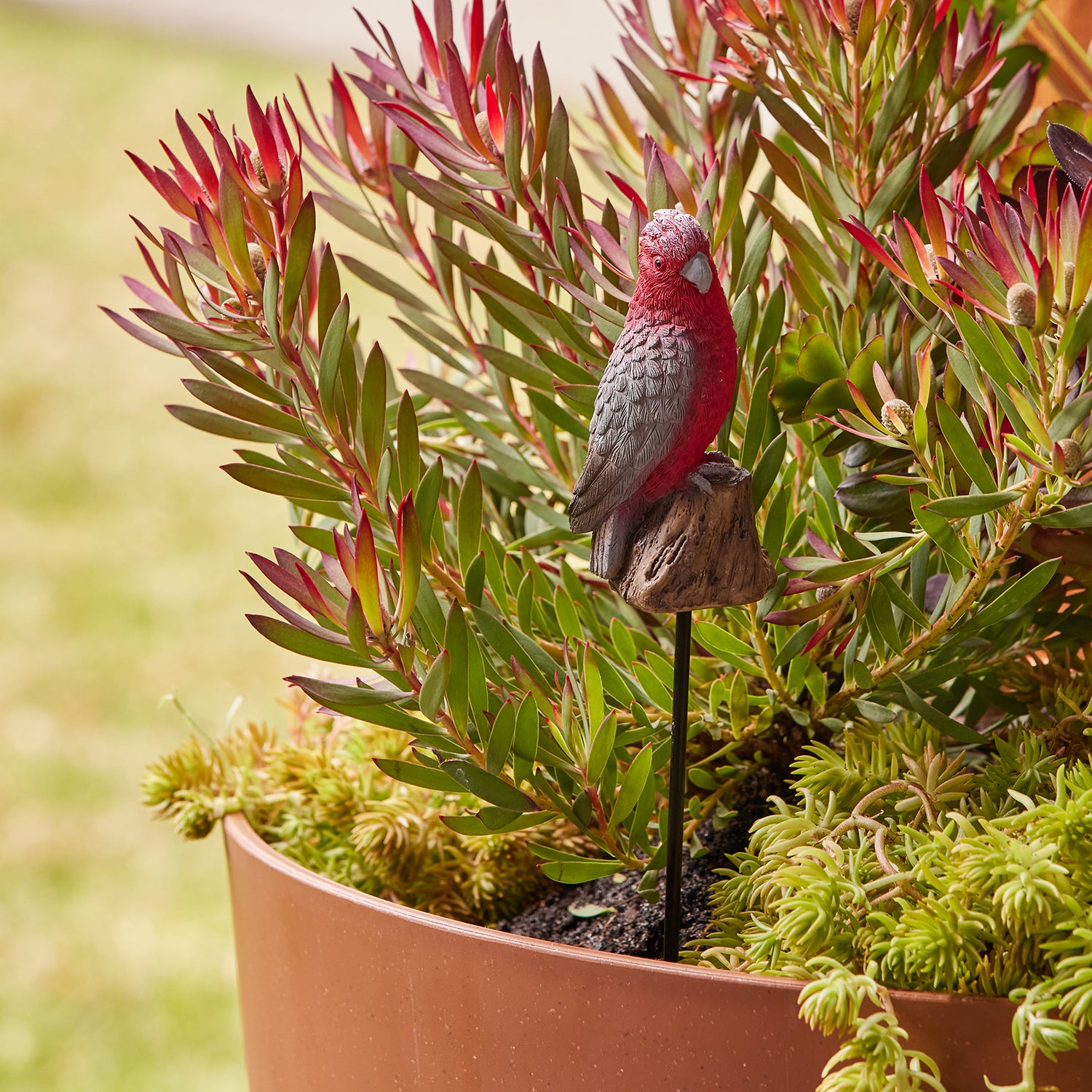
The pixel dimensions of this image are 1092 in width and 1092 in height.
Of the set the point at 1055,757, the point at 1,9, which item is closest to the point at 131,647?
the point at 1055,757

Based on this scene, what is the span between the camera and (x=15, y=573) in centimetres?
203

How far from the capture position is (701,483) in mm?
409

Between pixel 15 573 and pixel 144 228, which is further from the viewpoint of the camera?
pixel 15 573

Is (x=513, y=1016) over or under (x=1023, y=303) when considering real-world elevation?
under

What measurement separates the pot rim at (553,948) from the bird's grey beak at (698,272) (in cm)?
22

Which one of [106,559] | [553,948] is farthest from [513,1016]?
[106,559]

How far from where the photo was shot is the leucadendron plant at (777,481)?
378 millimetres

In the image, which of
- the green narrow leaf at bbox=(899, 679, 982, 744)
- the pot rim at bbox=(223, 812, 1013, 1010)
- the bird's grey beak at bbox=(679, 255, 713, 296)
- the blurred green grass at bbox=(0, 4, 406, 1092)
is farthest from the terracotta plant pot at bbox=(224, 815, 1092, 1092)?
the blurred green grass at bbox=(0, 4, 406, 1092)

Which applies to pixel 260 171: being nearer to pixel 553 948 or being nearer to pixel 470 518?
pixel 470 518

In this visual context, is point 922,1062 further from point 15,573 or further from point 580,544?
point 15,573

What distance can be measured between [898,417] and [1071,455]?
6 cm

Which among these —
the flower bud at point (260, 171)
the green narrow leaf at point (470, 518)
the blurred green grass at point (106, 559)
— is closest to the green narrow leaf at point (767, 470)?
the green narrow leaf at point (470, 518)

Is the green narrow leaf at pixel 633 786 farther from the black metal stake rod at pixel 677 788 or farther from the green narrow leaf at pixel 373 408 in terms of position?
the green narrow leaf at pixel 373 408

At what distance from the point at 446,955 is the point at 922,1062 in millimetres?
156
